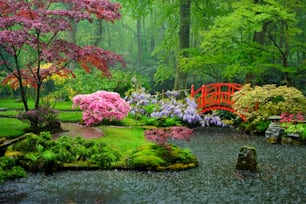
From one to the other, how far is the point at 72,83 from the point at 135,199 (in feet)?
56.6

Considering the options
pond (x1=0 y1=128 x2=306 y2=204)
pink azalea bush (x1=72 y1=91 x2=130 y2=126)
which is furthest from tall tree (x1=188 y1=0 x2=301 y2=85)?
pond (x1=0 y1=128 x2=306 y2=204)

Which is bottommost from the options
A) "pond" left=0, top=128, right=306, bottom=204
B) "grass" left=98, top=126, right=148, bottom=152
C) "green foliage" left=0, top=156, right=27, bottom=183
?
"pond" left=0, top=128, right=306, bottom=204

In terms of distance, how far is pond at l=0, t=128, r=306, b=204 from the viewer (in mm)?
A: 7496

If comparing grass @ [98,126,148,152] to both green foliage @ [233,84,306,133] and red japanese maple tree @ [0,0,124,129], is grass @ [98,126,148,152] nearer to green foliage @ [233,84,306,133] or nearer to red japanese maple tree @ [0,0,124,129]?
red japanese maple tree @ [0,0,124,129]

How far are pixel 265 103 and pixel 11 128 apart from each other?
914 cm

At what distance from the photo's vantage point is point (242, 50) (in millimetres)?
17562

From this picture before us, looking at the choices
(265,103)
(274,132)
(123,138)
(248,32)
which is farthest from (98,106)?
(248,32)

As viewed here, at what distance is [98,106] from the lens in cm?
1380

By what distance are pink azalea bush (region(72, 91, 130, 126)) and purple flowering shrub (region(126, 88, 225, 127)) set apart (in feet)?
7.98

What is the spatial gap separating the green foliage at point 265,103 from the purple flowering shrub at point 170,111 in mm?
1473

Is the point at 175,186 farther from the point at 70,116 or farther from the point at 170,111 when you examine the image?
the point at 170,111

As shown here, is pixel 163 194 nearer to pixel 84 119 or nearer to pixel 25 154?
pixel 25 154

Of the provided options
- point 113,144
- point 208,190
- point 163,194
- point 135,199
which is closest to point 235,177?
point 208,190

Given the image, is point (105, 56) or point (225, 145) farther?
point (225, 145)
